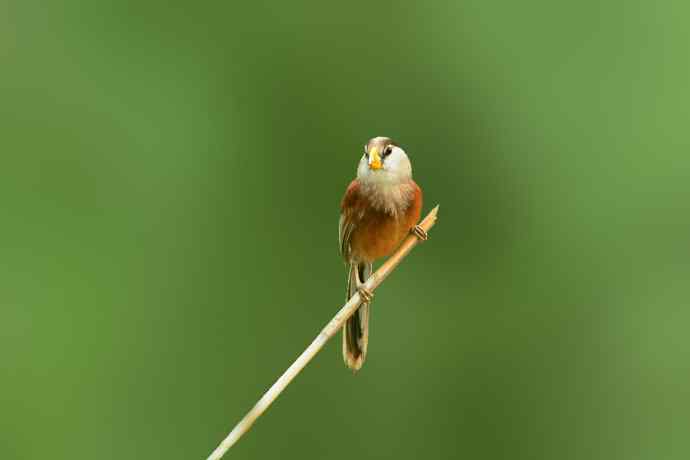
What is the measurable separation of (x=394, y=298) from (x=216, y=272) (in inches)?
36.5

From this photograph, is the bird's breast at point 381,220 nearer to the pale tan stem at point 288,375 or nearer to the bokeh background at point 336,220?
the pale tan stem at point 288,375

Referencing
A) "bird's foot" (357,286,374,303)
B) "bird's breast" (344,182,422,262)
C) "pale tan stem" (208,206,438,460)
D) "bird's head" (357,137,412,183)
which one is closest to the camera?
"pale tan stem" (208,206,438,460)

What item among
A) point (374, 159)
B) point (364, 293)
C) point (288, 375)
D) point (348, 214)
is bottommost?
point (288, 375)

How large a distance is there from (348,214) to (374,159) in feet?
1.55

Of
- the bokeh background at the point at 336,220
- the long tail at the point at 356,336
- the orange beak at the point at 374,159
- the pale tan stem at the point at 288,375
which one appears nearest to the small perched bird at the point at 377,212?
the long tail at the point at 356,336

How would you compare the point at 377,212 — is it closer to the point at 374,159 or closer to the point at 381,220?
the point at 381,220

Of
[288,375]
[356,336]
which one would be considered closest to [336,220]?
[356,336]

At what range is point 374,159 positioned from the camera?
2264mm

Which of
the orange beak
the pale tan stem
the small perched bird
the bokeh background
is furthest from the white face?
the bokeh background

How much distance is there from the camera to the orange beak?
2.21 metres

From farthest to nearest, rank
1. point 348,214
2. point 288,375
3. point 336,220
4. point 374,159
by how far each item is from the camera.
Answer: point 336,220 < point 348,214 < point 374,159 < point 288,375

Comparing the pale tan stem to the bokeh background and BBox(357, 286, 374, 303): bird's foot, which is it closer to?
BBox(357, 286, 374, 303): bird's foot

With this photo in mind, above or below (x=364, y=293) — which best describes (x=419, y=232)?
above

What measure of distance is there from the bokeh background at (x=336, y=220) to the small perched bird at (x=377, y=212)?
64.4 inches
